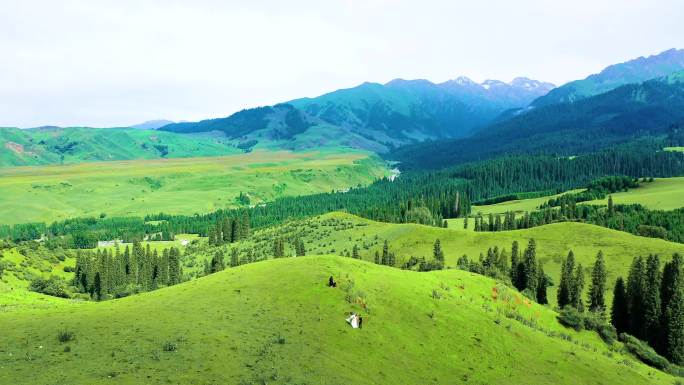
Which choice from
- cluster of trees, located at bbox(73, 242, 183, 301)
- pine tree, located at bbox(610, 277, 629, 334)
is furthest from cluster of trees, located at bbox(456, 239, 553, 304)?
cluster of trees, located at bbox(73, 242, 183, 301)

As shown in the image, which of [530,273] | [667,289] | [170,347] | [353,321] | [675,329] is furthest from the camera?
[530,273]

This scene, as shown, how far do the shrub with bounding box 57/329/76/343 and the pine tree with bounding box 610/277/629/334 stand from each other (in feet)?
348

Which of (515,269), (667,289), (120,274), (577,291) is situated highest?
(667,289)

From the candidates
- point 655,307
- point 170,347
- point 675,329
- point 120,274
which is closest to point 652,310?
point 655,307

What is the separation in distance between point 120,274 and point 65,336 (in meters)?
117

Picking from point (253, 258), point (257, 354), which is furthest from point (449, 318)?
point (253, 258)

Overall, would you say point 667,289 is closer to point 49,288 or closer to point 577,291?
point 577,291

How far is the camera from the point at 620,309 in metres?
110

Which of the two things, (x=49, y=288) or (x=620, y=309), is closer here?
(x=620, y=309)

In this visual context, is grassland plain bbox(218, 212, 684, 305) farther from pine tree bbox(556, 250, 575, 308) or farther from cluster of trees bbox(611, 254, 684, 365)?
cluster of trees bbox(611, 254, 684, 365)

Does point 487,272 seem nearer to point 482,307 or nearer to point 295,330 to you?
point 482,307

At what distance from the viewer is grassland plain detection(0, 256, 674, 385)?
4244 cm

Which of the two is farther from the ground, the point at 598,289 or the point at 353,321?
the point at 353,321

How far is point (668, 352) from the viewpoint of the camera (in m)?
94.2
